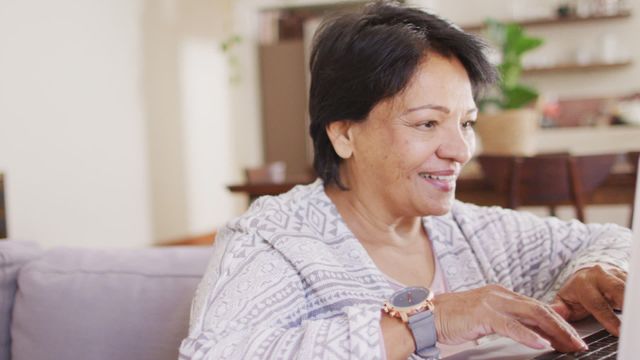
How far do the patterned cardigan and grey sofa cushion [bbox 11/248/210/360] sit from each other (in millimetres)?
182

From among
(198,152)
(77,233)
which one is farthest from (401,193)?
(198,152)

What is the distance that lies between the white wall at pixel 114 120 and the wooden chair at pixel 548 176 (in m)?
3.25

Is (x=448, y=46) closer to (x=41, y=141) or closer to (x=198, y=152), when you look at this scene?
(x=41, y=141)

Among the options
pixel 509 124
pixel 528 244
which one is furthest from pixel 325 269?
pixel 509 124

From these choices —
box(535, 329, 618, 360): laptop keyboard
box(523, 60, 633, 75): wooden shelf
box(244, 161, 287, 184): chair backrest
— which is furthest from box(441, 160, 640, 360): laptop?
box(523, 60, 633, 75): wooden shelf

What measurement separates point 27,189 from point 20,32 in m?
1.01

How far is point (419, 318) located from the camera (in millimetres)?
985

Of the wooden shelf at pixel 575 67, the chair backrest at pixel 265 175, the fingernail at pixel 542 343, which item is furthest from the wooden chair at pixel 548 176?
the wooden shelf at pixel 575 67

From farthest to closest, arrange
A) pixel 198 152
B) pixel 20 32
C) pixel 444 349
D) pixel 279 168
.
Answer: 1. pixel 198 152
2. pixel 20 32
3. pixel 279 168
4. pixel 444 349

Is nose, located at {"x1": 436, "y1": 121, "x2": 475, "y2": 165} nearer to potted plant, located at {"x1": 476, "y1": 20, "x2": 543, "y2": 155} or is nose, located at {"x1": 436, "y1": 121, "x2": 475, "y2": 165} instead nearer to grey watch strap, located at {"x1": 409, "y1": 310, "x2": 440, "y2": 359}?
grey watch strap, located at {"x1": 409, "y1": 310, "x2": 440, "y2": 359}

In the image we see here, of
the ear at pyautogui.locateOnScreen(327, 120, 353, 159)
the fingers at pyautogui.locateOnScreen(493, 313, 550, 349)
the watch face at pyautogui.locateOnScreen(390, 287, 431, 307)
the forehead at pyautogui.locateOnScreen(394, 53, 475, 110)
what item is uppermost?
the forehead at pyautogui.locateOnScreen(394, 53, 475, 110)

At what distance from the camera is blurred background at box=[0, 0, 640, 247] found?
5.39 m

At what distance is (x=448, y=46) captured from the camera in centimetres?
135

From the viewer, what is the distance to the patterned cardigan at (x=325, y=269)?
99 cm
